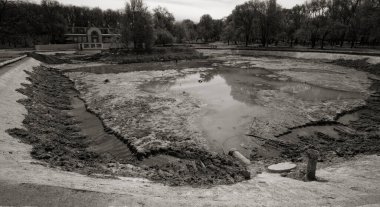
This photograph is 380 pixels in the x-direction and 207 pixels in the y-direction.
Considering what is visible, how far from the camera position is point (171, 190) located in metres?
8.40

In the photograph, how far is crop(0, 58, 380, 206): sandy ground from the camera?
6.52m

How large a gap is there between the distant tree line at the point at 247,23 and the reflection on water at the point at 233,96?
124 feet

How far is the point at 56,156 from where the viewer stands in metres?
11.2

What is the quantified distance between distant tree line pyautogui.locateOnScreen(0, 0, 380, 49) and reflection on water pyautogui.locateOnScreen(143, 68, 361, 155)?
1489 inches

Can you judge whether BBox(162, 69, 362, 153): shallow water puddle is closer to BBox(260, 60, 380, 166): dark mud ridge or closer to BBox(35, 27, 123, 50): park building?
BBox(260, 60, 380, 166): dark mud ridge

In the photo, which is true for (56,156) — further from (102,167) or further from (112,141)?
(112,141)

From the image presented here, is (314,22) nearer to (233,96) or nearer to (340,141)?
(233,96)

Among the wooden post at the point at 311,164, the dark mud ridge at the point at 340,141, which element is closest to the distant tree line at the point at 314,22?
the dark mud ridge at the point at 340,141

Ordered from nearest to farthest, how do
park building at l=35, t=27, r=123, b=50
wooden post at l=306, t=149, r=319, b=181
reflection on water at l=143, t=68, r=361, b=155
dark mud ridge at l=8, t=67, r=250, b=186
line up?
wooden post at l=306, t=149, r=319, b=181
dark mud ridge at l=8, t=67, r=250, b=186
reflection on water at l=143, t=68, r=361, b=155
park building at l=35, t=27, r=123, b=50

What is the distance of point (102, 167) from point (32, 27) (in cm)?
8785

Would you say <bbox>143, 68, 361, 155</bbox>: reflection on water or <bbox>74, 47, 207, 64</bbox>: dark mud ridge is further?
<bbox>74, 47, 207, 64</bbox>: dark mud ridge

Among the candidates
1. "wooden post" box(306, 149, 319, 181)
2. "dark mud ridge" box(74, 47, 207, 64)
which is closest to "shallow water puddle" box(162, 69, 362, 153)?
"wooden post" box(306, 149, 319, 181)

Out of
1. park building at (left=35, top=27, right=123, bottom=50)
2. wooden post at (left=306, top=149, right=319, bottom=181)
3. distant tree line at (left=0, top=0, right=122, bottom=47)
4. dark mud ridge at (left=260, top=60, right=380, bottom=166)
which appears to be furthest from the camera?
distant tree line at (left=0, top=0, right=122, bottom=47)

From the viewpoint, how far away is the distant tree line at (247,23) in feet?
206
